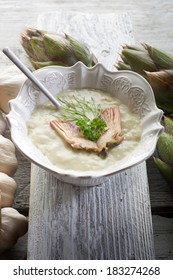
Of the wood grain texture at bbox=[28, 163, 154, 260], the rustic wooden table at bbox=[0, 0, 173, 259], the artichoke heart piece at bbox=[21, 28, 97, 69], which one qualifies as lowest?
the wood grain texture at bbox=[28, 163, 154, 260]

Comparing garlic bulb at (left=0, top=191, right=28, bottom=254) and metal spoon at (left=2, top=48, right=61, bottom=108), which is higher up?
metal spoon at (left=2, top=48, right=61, bottom=108)

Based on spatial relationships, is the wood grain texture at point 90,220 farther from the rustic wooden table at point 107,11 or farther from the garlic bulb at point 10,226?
the rustic wooden table at point 107,11

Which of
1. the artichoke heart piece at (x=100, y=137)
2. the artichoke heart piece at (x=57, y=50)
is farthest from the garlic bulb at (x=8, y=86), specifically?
the artichoke heart piece at (x=100, y=137)

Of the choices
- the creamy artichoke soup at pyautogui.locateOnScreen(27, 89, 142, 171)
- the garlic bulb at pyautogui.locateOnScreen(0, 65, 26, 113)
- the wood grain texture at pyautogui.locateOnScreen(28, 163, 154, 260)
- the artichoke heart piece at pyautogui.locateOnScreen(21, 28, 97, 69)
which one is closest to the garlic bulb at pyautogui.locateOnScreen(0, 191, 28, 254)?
the wood grain texture at pyautogui.locateOnScreen(28, 163, 154, 260)

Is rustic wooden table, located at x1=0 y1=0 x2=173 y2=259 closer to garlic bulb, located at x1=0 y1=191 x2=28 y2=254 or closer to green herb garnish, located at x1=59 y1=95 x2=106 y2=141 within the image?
green herb garnish, located at x1=59 y1=95 x2=106 y2=141

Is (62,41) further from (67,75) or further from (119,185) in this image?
→ (119,185)

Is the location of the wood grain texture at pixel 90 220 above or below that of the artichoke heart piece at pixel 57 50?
below
